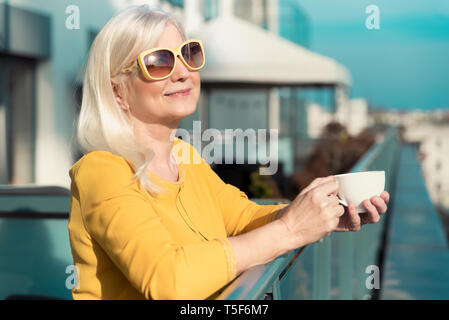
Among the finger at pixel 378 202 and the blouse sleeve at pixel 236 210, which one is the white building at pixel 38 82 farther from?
the finger at pixel 378 202

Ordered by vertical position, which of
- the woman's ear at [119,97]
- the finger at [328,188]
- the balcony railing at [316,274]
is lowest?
the balcony railing at [316,274]

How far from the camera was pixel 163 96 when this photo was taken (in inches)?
75.9

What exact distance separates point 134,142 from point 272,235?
0.48 m

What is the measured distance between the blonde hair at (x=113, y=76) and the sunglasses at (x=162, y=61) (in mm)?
34

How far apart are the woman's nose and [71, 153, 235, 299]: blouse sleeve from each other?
41 centimetres

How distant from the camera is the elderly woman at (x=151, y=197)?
152cm

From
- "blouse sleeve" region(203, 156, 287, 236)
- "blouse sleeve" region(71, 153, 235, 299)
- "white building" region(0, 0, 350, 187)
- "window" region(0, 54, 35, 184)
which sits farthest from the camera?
"window" region(0, 54, 35, 184)

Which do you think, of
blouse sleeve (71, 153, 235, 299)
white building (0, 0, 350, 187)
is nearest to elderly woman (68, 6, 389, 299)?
blouse sleeve (71, 153, 235, 299)

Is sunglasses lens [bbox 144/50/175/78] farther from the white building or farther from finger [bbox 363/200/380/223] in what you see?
the white building

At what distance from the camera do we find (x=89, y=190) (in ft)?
5.40

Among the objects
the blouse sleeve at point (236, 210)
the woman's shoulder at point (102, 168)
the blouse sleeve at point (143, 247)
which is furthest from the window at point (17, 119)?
the blouse sleeve at point (143, 247)

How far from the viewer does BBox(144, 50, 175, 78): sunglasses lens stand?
1831 millimetres
